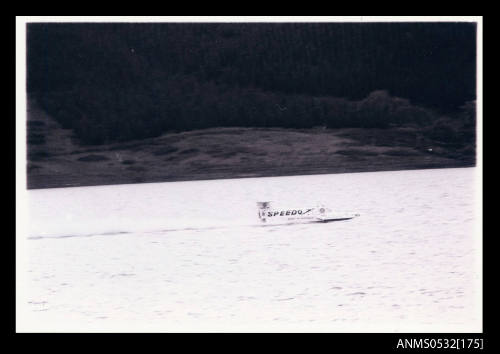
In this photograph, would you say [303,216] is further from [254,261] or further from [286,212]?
[254,261]

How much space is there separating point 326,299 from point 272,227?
17.3 feet

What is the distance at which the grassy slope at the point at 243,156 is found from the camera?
18969 mm

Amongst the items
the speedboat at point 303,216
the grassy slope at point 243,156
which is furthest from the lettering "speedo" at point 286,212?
the grassy slope at point 243,156

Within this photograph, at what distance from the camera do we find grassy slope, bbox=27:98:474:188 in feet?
62.2

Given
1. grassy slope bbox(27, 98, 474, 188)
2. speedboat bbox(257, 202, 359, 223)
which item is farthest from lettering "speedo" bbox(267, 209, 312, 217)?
grassy slope bbox(27, 98, 474, 188)

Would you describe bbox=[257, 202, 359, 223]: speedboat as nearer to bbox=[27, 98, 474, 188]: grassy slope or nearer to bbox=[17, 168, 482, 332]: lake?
bbox=[17, 168, 482, 332]: lake

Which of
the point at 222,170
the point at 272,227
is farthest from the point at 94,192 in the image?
the point at 272,227

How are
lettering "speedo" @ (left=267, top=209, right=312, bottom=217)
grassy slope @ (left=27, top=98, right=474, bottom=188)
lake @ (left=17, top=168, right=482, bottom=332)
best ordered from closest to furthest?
1. lake @ (left=17, top=168, right=482, bottom=332)
2. lettering "speedo" @ (left=267, top=209, right=312, bottom=217)
3. grassy slope @ (left=27, top=98, right=474, bottom=188)

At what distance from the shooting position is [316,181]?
19.4 meters

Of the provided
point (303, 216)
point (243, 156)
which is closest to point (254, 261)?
point (303, 216)

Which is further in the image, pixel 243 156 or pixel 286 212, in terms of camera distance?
pixel 243 156

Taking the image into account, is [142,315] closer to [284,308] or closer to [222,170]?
[284,308]

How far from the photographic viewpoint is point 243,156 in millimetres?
19406

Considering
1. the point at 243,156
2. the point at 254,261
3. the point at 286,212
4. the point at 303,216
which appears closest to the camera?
the point at 254,261
